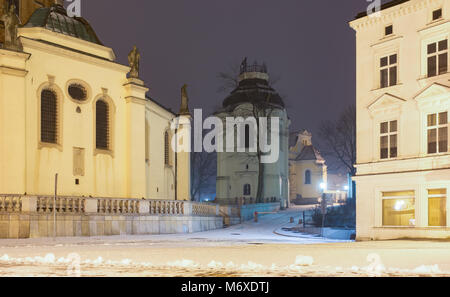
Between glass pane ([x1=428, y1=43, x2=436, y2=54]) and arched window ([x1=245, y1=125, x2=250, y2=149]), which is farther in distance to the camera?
arched window ([x1=245, y1=125, x2=250, y2=149])

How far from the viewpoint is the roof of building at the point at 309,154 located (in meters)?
75.8

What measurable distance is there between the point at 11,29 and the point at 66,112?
5.27 meters

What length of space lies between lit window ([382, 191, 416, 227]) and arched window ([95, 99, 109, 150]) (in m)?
16.5

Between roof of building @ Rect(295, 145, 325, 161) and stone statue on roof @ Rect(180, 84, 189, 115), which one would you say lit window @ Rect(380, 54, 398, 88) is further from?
roof of building @ Rect(295, 145, 325, 161)

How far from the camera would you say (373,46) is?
2462 cm

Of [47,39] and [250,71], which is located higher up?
[250,71]

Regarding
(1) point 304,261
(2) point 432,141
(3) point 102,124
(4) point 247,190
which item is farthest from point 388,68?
(4) point 247,190

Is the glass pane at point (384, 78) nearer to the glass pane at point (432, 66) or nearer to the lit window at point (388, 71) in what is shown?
the lit window at point (388, 71)

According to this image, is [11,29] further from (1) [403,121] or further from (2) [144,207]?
(1) [403,121]

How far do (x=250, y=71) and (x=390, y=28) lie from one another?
44268mm

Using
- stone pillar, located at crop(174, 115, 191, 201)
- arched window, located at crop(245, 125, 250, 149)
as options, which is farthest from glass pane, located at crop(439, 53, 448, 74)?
arched window, located at crop(245, 125, 250, 149)

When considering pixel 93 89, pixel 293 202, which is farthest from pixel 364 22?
pixel 293 202

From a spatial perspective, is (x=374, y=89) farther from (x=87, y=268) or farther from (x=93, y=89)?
(x=87, y=268)

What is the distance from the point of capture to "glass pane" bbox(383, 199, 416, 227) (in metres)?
22.8
